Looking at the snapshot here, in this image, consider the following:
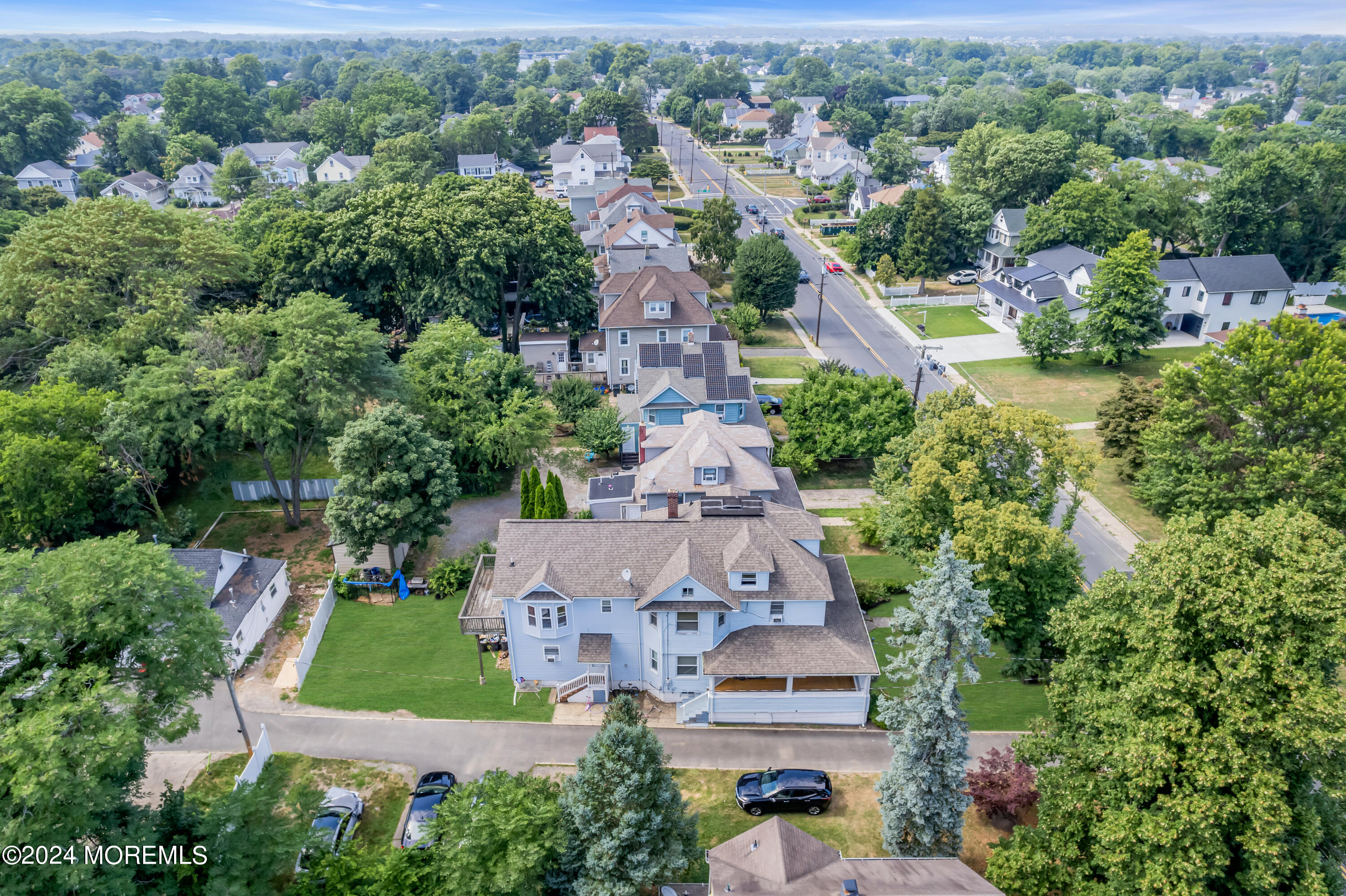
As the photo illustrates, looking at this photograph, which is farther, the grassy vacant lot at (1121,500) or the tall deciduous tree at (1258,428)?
the grassy vacant lot at (1121,500)

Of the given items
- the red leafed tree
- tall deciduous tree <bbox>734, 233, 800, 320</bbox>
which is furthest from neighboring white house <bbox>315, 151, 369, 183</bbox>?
the red leafed tree

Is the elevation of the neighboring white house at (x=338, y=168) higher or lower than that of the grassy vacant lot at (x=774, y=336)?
higher

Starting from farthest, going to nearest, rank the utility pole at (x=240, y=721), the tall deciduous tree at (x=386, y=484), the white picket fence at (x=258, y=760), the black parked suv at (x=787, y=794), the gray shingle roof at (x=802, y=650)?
the tall deciduous tree at (x=386, y=484) → the gray shingle roof at (x=802, y=650) → the utility pole at (x=240, y=721) → the white picket fence at (x=258, y=760) → the black parked suv at (x=787, y=794)

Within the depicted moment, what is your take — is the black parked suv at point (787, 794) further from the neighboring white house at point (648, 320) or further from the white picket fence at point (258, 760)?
the neighboring white house at point (648, 320)

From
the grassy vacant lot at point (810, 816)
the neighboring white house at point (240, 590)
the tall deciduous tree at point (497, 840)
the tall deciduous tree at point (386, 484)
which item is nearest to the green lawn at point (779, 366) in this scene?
the tall deciduous tree at point (386, 484)

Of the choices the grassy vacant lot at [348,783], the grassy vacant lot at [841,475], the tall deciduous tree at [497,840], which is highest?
the tall deciduous tree at [497,840]

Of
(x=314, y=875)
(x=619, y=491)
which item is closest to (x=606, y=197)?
(x=619, y=491)
